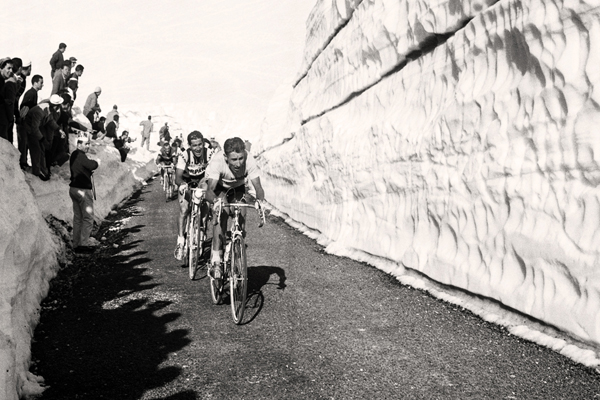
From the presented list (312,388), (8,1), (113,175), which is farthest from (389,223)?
(8,1)

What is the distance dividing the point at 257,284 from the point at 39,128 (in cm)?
717

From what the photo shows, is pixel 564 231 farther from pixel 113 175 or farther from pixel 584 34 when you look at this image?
pixel 113 175

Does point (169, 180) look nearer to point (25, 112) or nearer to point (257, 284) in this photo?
point (25, 112)

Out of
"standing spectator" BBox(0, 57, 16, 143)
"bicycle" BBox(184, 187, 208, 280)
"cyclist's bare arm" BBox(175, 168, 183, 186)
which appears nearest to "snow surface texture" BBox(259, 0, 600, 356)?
"bicycle" BBox(184, 187, 208, 280)

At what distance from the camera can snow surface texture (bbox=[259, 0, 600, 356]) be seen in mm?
5938

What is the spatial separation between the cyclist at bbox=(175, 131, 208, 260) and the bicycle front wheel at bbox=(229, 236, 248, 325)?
2813mm

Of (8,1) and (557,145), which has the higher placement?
(8,1)

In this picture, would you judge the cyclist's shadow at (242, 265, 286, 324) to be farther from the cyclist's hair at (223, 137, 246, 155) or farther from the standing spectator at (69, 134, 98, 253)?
the standing spectator at (69, 134, 98, 253)

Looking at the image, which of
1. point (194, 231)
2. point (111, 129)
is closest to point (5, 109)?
point (194, 231)

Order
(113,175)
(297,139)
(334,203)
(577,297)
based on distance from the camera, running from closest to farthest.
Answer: (577,297) → (334,203) → (297,139) → (113,175)

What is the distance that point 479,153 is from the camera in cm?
776

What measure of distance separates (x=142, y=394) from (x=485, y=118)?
5262mm

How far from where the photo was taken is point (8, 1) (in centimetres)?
14662

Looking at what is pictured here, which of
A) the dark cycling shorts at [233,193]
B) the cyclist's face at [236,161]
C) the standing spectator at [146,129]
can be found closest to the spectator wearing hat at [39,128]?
the dark cycling shorts at [233,193]
